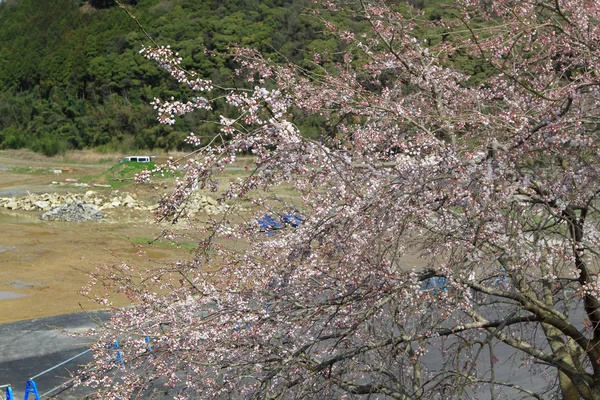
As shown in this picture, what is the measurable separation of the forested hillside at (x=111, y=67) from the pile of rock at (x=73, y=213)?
19.6 m

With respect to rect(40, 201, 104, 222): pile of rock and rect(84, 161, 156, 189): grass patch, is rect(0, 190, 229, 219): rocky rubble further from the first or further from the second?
rect(84, 161, 156, 189): grass patch

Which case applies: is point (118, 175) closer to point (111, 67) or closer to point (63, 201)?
point (63, 201)

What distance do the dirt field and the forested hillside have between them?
20574 mm

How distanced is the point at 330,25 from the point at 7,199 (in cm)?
3206

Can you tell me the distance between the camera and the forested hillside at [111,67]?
186 feet

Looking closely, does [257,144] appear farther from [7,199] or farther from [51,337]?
[7,199]

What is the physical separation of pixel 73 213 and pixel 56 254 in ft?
25.6

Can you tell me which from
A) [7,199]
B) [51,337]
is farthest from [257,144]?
[7,199]

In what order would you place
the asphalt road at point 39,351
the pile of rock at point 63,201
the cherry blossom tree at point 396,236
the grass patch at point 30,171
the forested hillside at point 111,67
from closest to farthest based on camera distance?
the cherry blossom tree at point 396,236 → the asphalt road at point 39,351 → the pile of rock at point 63,201 → the grass patch at point 30,171 → the forested hillside at point 111,67

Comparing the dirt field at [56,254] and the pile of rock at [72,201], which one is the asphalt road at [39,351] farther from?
the pile of rock at [72,201]

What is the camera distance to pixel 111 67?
6719cm

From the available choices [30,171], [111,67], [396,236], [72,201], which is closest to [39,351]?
[396,236]

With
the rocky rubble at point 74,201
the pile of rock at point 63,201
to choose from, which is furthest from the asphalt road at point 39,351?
the pile of rock at point 63,201

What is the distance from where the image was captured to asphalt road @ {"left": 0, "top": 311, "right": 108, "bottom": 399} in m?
11.9
